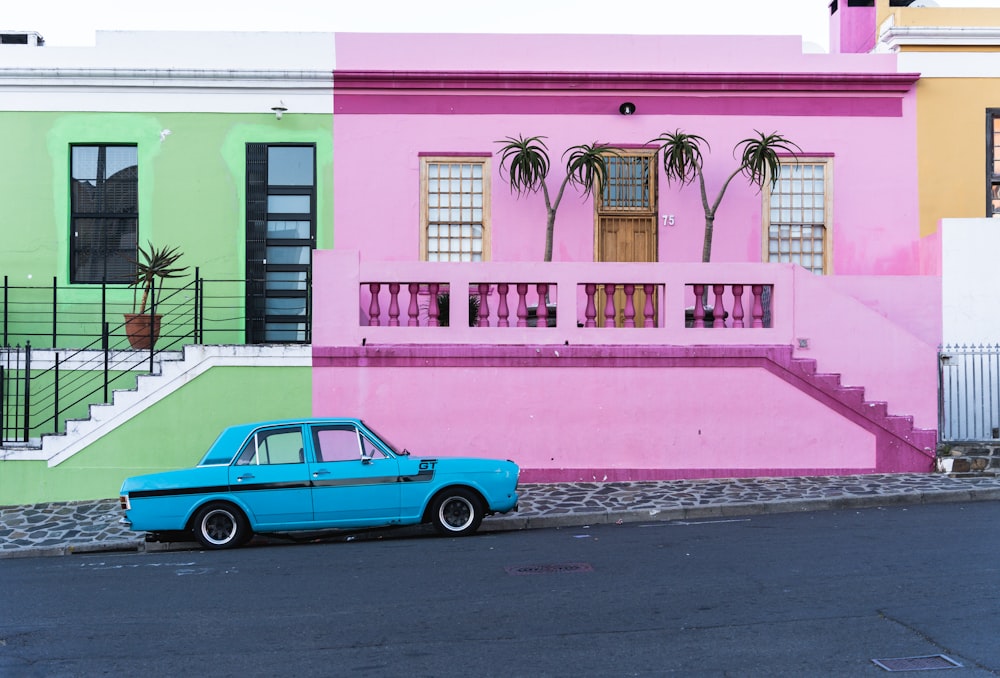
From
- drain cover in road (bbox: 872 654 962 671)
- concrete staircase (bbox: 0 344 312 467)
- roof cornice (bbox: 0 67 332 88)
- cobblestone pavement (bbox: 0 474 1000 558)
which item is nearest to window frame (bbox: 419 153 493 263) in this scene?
roof cornice (bbox: 0 67 332 88)

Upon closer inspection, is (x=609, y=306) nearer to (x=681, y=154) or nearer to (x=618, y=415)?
(x=618, y=415)

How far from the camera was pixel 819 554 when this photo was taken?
9.69 m

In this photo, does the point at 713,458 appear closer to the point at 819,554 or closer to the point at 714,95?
the point at 819,554

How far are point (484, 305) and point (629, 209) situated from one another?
3.85 metres

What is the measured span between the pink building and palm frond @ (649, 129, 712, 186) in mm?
184

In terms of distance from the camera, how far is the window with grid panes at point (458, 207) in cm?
1731

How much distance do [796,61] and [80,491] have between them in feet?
40.3

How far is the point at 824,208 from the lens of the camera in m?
17.4

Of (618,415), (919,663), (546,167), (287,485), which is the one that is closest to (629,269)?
(618,415)

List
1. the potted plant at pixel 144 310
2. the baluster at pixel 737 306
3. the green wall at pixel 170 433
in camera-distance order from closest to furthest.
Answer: the green wall at pixel 170 433 < the baluster at pixel 737 306 < the potted plant at pixel 144 310

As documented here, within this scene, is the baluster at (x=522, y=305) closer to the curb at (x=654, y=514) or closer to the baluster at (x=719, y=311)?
the baluster at (x=719, y=311)

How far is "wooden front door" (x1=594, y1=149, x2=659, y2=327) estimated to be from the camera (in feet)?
57.1

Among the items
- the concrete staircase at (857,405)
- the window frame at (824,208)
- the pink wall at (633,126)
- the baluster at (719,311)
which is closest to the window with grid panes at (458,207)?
the pink wall at (633,126)

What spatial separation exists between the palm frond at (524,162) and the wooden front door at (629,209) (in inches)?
43.9
